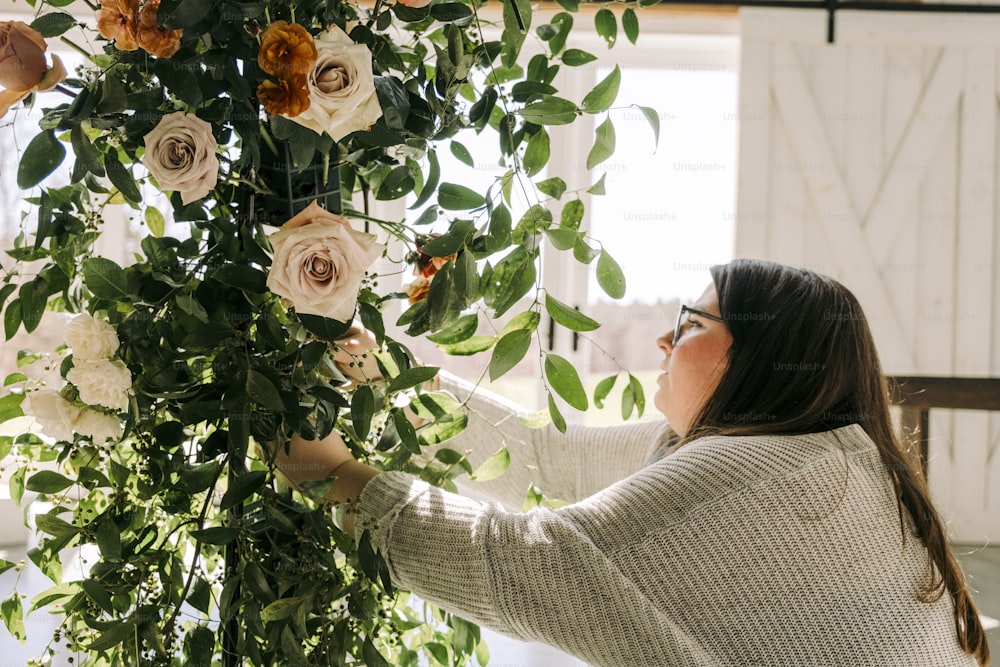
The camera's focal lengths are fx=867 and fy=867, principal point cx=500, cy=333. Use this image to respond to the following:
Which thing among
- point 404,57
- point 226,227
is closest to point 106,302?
point 226,227

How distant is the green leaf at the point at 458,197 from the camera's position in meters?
0.94

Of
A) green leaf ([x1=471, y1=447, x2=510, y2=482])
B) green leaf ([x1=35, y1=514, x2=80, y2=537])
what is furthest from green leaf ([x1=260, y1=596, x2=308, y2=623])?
green leaf ([x1=471, y1=447, x2=510, y2=482])

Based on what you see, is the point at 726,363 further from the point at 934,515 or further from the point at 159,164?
the point at 159,164

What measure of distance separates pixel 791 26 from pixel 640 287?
137 cm

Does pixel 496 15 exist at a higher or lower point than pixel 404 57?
higher

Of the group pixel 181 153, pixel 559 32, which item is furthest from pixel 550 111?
pixel 181 153

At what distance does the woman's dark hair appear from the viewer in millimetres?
1398

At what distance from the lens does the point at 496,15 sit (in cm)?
396

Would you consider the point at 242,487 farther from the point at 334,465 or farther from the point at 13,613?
the point at 13,613

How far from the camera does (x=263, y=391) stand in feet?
2.69

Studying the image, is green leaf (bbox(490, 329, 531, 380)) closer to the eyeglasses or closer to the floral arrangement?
the floral arrangement

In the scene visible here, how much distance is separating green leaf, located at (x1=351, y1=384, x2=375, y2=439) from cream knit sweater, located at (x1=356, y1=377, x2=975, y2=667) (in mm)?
149

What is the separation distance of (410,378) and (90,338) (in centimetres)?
31

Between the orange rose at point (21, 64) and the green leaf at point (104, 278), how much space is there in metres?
0.16
